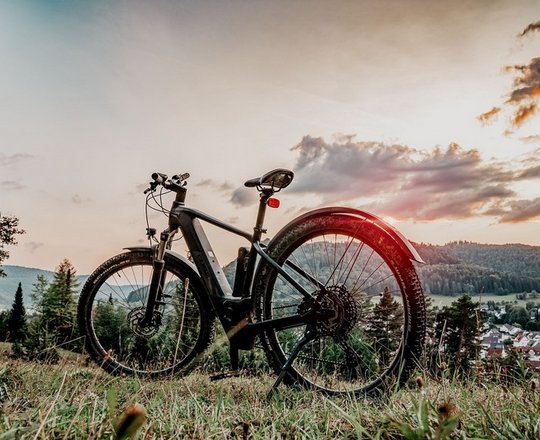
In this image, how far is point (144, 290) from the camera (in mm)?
5070

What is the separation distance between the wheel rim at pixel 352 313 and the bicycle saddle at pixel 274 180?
0.54m

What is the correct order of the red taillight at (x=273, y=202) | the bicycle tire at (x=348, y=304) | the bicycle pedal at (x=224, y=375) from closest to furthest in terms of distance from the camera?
the bicycle tire at (x=348, y=304) < the bicycle pedal at (x=224, y=375) < the red taillight at (x=273, y=202)

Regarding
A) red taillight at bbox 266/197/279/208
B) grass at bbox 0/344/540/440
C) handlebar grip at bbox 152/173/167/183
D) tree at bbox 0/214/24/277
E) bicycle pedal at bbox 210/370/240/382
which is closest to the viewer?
grass at bbox 0/344/540/440

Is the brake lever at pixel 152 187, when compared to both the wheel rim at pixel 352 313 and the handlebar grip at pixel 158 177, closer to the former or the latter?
the handlebar grip at pixel 158 177

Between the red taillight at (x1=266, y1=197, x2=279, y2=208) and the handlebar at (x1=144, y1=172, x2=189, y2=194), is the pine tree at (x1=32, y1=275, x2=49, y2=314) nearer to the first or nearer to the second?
the handlebar at (x1=144, y1=172, x2=189, y2=194)

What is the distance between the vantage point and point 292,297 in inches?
156

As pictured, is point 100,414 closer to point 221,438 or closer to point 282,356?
point 221,438

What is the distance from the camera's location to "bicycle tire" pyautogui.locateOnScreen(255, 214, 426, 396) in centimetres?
351

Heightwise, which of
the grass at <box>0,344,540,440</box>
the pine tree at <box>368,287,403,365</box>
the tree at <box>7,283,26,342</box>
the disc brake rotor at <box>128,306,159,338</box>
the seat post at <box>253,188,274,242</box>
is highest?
the seat post at <box>253,188,274,242</box>

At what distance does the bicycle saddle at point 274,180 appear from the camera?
4062 mm

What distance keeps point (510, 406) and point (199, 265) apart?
10.1 ft

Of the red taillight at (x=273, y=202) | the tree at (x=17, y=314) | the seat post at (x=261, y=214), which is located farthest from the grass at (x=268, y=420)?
the tree at (x=17, y=314)

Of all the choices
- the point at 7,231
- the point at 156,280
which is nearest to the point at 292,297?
the point at 156,280

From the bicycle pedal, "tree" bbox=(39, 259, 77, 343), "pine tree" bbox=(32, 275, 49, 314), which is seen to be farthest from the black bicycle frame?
"pine tree" bbox=(32, 275, 49, 314)
